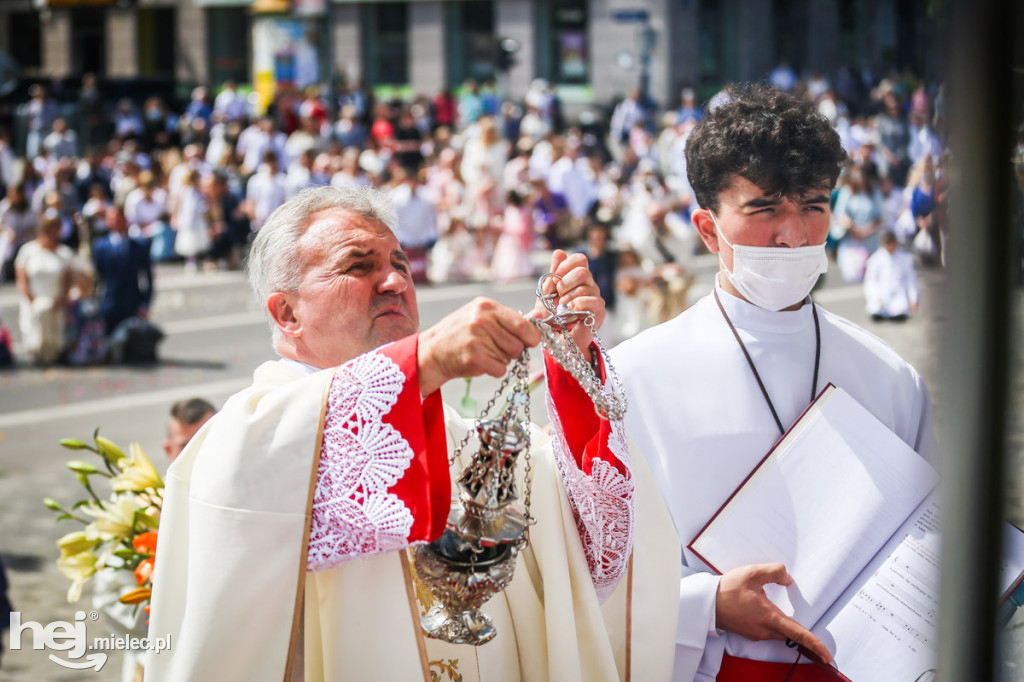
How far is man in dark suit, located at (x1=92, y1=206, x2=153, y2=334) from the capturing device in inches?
432

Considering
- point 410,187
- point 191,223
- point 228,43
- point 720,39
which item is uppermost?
point 228,43

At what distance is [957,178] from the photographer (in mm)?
944

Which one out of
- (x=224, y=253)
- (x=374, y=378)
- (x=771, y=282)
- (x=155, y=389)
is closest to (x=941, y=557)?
(x=374, y=378)

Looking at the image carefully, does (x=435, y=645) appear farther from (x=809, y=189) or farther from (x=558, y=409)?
(x=809, y=189)

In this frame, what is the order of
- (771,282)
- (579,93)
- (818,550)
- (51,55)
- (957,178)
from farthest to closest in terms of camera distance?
(51,55)
(579,93)
(771,282)
(818,550)
(957,178)

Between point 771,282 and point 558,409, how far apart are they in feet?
1.77

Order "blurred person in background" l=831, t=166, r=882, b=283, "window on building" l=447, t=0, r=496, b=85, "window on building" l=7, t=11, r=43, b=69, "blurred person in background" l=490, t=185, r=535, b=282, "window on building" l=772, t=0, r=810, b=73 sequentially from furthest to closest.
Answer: "window on building" l=7, t=11, r=43, b=69, "window on building" l=447, t=0, r=496, b=85, "window on building" l=772, t=0, r=810, b=73, "blurred person in background" l=490, t=185, r=535, b=282, "blurred person in background" l=831, t=166, r=882, b=283

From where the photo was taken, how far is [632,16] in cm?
2600

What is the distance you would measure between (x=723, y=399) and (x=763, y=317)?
0.65 ft

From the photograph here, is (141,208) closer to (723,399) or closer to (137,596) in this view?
(137,596)

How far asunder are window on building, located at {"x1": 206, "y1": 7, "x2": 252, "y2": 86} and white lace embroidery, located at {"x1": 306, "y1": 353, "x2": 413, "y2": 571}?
3169 cm

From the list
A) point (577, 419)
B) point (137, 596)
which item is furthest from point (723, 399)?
point (137, 596)

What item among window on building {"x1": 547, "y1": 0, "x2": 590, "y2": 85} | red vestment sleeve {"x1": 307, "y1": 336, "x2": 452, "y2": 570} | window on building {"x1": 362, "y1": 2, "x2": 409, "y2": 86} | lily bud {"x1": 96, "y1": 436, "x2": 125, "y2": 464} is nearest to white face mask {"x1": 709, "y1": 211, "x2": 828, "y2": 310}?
red vestment sleeve {"x1": 307, "y1": 336, "x2": 452, "y2": 570}

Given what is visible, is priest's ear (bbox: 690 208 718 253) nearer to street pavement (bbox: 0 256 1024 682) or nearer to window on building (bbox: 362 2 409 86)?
street pavement (bbox: 0 256 1024 682)
